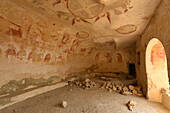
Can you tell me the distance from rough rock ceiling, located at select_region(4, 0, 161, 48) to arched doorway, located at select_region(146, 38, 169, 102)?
99cm

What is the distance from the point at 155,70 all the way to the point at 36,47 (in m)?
5.17

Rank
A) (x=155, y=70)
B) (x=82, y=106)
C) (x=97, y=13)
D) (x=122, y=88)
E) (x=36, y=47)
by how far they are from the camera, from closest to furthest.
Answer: (x=82, y=106)
(x=97, y=13)
(x=155, y=70)
(x=36, y=47)
(x=122, y=88)

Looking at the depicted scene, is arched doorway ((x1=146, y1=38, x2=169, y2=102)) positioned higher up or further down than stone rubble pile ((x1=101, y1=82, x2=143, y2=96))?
higher up

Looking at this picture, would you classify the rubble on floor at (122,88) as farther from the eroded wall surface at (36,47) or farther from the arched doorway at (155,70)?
the eroded wall surface at (36,47)

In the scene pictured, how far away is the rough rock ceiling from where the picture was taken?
2.64m

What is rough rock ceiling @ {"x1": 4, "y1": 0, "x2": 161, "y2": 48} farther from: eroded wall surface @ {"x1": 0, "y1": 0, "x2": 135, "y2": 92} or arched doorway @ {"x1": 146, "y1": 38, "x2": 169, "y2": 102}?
arched doorway @ {"x1": 146, "y1": 38, "x2": 169, "y2": 102}

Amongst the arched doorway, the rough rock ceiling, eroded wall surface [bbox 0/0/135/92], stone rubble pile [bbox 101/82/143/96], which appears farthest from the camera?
stone rubble pile [bbox 101/82/143/96]

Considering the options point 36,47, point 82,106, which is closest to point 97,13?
point 36,47

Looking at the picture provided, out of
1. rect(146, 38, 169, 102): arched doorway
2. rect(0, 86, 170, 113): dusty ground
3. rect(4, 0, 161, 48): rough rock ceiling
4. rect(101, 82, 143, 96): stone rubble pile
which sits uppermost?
rect(4, 0, 161, 48): rough rock ceiling

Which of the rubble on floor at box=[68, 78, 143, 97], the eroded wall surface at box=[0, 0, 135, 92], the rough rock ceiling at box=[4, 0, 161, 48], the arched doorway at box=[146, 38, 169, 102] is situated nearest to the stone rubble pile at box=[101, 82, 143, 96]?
the rubble on floor at box=[68, 78, 143, 97]

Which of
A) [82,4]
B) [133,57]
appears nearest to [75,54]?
[82,4]

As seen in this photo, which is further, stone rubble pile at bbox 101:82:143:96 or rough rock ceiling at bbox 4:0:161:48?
stone rubble pile at bbox 101:82:143:96

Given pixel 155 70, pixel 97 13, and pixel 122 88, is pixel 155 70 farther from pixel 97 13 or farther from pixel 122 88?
pixel 97 13

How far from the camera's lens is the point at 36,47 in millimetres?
3855
